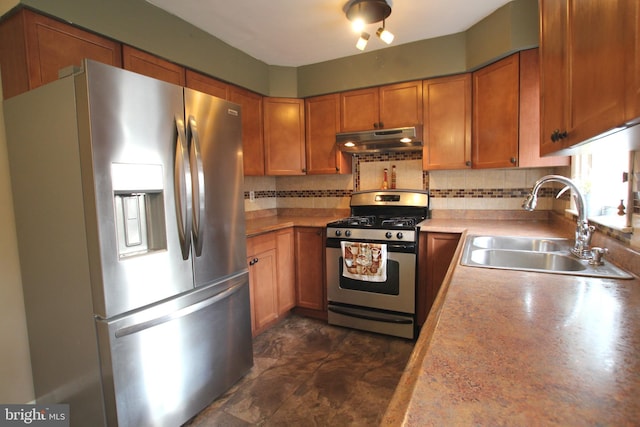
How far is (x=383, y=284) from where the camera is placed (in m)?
2.55

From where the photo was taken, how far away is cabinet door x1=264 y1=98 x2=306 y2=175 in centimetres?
307

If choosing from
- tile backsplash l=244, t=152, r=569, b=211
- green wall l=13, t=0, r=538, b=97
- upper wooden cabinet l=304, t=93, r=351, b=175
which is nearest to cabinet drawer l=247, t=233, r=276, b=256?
tile backsplash l=244, t=152, r=569, b=211

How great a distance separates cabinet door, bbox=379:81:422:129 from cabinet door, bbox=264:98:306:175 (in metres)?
0.82

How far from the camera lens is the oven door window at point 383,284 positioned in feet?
8.19

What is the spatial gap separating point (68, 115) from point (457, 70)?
2550 mm

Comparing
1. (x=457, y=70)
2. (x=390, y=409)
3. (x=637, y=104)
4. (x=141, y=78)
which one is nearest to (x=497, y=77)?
(x=457, y=70)

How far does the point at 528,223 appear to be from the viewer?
8.18ft

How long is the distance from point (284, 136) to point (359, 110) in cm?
77

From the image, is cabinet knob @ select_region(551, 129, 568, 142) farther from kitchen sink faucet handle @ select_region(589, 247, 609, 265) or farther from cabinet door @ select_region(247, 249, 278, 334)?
cabinet door @ select_region(247, 249, 278, 334)

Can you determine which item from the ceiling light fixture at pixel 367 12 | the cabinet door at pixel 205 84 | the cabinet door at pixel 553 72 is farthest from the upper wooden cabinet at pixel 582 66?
the cabinet door at pixel 205 84

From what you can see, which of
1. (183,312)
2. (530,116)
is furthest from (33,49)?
(530,116)

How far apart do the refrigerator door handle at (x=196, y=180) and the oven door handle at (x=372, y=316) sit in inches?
59.6

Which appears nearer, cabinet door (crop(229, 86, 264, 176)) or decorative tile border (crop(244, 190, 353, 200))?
cabinet door (crop(229, 86, 264, 176))

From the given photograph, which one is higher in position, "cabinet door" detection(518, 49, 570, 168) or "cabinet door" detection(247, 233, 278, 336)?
"cabinet door" detection(518, 49, 570, 168)
